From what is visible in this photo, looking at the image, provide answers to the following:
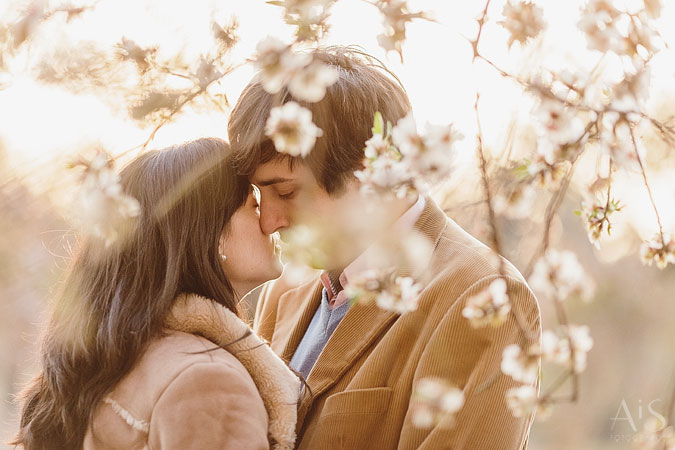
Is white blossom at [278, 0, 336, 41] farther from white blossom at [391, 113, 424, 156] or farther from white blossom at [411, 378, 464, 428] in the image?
white blossom at [411, 378, 464, 428]

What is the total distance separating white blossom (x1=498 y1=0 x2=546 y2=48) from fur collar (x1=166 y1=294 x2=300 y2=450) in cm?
76

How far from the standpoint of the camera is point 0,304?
4.33 m

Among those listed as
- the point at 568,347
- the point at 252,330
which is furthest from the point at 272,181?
the point at 568,347

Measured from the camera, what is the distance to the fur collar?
142 centimetres

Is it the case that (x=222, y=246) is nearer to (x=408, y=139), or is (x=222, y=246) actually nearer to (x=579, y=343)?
(x=408, y=139)

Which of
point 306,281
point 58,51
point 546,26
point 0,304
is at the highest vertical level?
point 546,26

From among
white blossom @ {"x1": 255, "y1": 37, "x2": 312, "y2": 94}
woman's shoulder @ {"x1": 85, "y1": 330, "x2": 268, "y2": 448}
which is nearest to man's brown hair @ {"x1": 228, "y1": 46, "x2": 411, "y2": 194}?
woman's shoulder @ {"x1": 85, "y1": 330, "x2": 268, "y2": 448}

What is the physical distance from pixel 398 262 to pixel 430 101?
1.80 ft

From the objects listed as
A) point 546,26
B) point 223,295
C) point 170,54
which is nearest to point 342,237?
point 223,295

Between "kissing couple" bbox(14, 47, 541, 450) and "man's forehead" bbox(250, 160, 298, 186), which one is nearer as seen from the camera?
"kissing couple" bbox(14, 47, 541, 450)

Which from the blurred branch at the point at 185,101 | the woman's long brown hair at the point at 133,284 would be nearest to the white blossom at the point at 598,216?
the blurred branch at the point at 185,101

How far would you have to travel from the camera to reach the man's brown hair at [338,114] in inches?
63.9

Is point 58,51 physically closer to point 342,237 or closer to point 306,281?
point 342,237

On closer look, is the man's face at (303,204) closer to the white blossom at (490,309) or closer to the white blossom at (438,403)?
the white blossom at (438,403)
